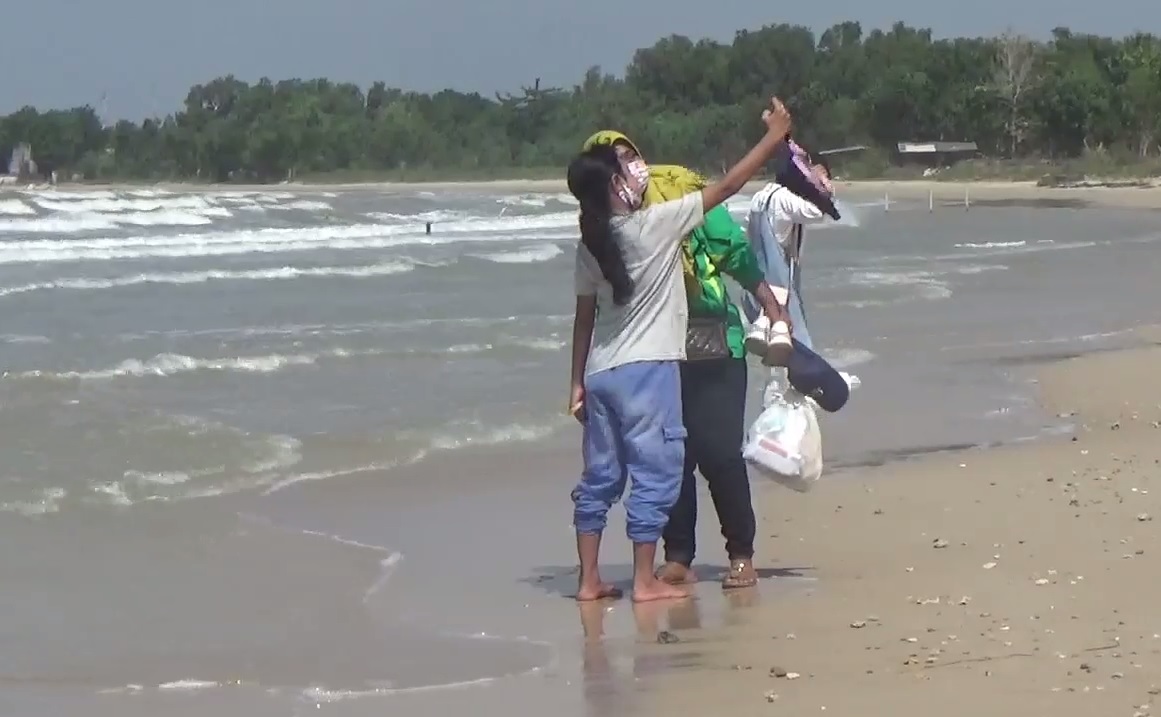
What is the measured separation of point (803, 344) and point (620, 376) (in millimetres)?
766

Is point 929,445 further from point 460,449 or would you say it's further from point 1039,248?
point 1039,248

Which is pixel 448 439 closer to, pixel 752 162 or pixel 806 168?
pixel 806 168

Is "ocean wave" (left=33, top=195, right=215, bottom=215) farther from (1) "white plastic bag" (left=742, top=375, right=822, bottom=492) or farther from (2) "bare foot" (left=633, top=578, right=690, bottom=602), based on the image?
(2) "bare foot" (left=633, top=578, right=690, bottom=602)

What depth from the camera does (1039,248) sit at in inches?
1152

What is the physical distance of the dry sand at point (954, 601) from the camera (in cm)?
438

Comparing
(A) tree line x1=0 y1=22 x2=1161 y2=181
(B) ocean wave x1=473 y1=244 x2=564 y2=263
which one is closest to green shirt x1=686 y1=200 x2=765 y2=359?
(B) ocean wave x1=473 y1=244 x2=564 y2=263

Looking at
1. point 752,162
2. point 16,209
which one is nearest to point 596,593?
point 752,162

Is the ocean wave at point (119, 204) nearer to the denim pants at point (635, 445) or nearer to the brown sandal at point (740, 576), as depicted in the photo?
the brown sandal at point (740, 576)

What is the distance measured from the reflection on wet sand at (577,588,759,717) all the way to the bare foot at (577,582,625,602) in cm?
3

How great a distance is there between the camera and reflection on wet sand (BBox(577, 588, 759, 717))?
4.71 metres

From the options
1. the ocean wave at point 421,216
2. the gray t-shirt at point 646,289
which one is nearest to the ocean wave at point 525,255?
the ocean wave at point 421,216

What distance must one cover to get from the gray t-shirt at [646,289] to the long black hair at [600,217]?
3 centimetres

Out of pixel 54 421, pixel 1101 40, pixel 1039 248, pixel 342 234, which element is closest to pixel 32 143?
pixel 1101 40

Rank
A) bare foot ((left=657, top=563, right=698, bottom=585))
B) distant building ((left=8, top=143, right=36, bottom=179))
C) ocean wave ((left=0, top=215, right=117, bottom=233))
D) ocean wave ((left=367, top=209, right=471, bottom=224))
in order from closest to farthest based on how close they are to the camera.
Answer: bare foot ((left=657, top=563, right=698, bottom=585)) < ocean wave ((left=0, top=215, right=117, bottom=233)) < ocean wave ((left=367, top=209, right=471, bottom=224)) < distant building ((left=8, top=143, right=36, bottom=179))
